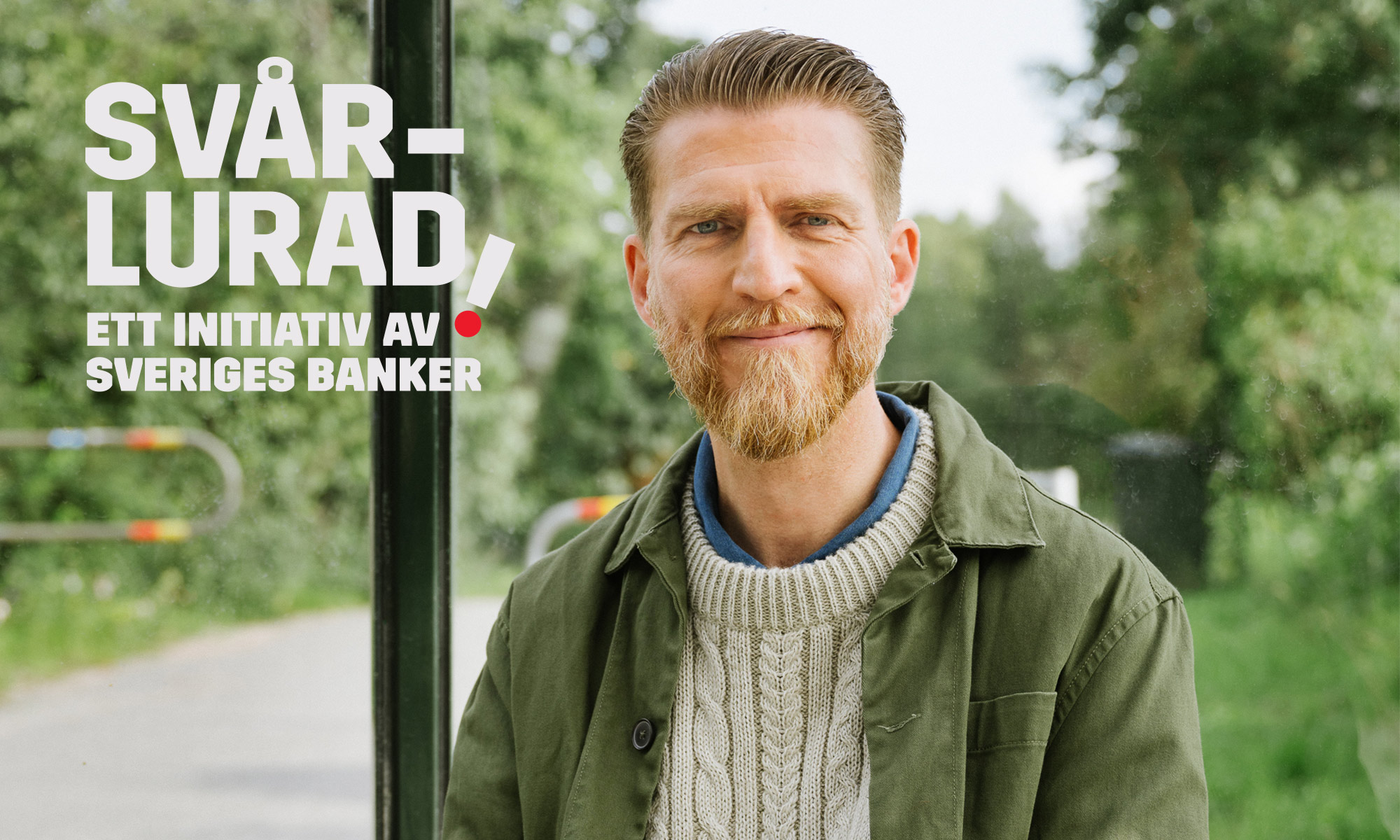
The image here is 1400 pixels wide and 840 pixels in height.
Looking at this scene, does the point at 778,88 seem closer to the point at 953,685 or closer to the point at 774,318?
the point at 774,318

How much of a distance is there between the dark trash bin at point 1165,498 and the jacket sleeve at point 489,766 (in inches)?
39.2

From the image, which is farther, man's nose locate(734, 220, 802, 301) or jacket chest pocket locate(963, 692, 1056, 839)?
man's nose locate(734, 220, 802, 301)

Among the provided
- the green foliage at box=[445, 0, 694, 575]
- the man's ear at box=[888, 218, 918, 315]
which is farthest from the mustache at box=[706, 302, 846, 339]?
the green foliage at box=[445, 0, 694, 575]

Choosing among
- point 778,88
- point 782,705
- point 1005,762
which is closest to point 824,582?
point 782,705

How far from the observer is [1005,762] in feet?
4.13

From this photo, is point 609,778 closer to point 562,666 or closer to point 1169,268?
point 562,666

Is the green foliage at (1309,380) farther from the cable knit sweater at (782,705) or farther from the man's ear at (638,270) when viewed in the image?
the man's ear at (638,270)

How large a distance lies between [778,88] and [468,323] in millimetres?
744

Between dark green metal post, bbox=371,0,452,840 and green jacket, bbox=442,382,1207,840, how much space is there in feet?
0.95

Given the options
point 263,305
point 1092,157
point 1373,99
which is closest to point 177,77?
point 263,305

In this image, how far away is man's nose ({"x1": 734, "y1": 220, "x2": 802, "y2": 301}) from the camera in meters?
1.38

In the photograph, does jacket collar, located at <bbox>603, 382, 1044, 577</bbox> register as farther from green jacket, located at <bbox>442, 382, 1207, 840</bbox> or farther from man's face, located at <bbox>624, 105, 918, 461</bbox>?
man's face, located at <bbox>624, 105, 918, 461</bbox>

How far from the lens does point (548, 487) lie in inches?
79.6

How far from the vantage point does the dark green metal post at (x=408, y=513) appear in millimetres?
1815
